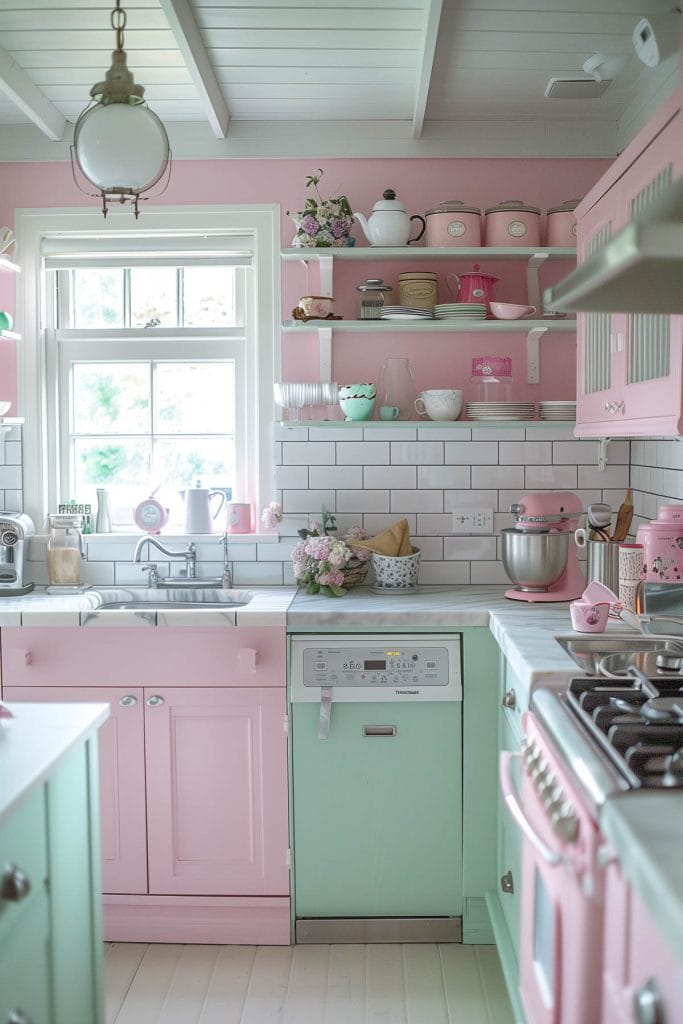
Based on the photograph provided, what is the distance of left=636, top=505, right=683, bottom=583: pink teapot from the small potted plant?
1480 mm

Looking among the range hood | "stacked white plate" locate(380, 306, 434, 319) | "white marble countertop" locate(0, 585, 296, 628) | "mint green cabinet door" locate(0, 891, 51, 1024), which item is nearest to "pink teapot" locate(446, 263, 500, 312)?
"stacked white plate" locate(380, 306, 434, 319)

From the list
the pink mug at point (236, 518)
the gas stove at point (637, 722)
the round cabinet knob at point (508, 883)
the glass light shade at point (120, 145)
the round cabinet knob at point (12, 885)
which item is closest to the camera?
the round cabinet knob at point (12, 885)

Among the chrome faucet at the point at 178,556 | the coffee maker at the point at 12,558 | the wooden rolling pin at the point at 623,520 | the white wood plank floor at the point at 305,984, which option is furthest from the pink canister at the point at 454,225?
the white wood plank floor at the point at 305,984

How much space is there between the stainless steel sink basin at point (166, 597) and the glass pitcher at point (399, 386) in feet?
2.78

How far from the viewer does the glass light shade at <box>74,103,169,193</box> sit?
211 cm

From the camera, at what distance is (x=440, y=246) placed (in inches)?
129

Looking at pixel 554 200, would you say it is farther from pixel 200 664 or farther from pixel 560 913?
pixel 560 913

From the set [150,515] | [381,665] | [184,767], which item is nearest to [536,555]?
[381,665]

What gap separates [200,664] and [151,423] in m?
1.15

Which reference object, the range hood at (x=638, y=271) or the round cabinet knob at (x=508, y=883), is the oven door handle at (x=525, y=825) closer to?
the round cabinet knob at (x=508, y=883)

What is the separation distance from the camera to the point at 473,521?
345cm

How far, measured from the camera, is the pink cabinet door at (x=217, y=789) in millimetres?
2879

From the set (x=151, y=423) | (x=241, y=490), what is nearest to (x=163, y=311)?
(x=151, y=423)

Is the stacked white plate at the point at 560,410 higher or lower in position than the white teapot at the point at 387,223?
lower
